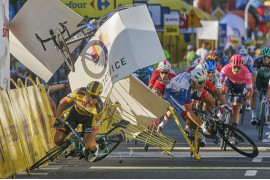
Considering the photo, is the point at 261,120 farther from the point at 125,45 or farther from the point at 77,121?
the point at 77,121

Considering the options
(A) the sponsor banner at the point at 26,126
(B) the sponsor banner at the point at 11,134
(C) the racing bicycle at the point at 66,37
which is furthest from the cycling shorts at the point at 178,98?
(B) the sponsor banner at the point at 11,134

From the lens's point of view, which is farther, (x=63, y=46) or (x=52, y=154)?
(x=63, y=46)

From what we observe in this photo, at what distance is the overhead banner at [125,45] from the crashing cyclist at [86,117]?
3.46ft

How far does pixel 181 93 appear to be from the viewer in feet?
40.5

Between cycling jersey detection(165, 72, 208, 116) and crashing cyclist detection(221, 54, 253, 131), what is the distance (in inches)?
93.2

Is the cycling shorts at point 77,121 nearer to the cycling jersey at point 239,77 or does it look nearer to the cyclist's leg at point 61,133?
the cyclist's leg at point 61,133

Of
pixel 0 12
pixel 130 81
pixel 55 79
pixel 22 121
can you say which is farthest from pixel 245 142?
pixel 55 79

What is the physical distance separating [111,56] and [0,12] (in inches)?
79.3

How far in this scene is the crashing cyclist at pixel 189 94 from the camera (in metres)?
12.2

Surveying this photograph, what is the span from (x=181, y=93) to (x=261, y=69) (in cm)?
506

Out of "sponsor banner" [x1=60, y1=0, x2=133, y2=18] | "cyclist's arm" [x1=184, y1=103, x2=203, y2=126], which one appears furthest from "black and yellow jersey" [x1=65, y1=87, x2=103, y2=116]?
"sponsor banner" [x1=60, y1=0, x2=133, y2=18]

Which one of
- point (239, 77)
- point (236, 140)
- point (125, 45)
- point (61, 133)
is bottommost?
point (236, 140)

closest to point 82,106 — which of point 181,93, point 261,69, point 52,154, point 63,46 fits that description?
point 52,154

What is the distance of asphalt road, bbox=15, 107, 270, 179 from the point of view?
35.0 feet
